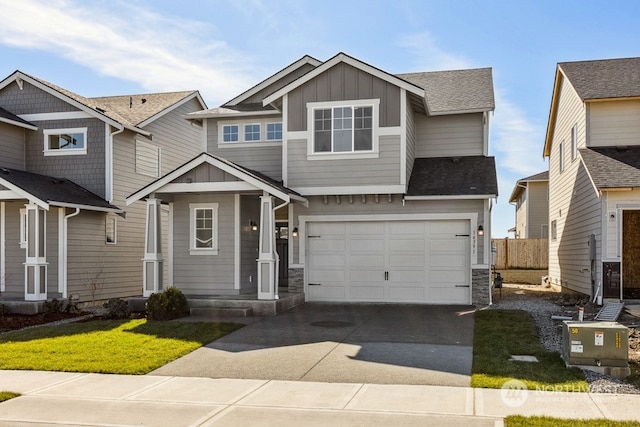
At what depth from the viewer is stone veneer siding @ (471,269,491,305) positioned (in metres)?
15.5

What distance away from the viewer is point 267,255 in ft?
47.5

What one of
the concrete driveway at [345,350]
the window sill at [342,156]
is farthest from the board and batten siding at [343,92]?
the concrete driveway at [345,350]

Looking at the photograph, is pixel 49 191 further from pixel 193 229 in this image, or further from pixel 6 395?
pixel 6 395

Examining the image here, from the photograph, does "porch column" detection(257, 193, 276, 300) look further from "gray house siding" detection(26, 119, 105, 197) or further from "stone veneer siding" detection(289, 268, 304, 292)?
"gray house siding" detection(26, 119, 105, 197)

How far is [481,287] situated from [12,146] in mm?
14600

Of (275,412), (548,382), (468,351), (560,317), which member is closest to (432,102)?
(560,317)

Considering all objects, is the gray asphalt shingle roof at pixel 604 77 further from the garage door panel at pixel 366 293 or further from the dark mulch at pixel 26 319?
the dark mulch at pixel 26 319

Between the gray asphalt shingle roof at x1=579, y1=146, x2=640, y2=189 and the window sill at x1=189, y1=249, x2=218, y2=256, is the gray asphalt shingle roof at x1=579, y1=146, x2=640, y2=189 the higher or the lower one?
the higher one

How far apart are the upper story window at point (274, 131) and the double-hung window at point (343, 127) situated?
1.84 m

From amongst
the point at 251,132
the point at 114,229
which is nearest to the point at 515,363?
the point at 251,132

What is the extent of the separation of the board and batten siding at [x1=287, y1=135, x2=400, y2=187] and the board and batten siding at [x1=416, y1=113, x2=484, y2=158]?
2221 millimetres

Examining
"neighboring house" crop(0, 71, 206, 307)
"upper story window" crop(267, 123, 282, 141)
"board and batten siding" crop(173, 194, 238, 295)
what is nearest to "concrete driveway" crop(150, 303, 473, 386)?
"board and batten siding" crop(173, 194, 238, 295)

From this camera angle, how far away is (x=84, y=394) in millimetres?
7738

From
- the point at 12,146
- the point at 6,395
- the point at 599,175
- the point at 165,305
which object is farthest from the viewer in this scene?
the point at 12,146
